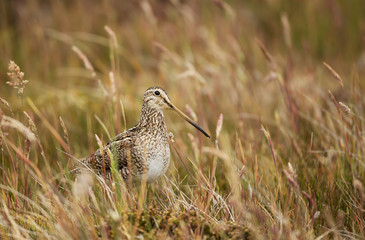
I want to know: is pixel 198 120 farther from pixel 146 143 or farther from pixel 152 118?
pixel 146 143

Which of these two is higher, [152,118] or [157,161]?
[152,118]

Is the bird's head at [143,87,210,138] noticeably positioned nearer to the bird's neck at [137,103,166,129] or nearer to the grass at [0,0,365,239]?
the bird's neck at [137,103,166,129]

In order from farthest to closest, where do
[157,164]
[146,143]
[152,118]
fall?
1. [152,118]
2. [146,143]
3. [157,164]

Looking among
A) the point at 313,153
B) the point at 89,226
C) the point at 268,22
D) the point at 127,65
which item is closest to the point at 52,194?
the point at 89,226

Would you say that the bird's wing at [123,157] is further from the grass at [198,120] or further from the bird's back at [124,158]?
the grass at [198,120]

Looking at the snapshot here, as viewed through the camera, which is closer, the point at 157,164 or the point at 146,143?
the point at 157,164

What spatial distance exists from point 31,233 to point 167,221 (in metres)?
0.78

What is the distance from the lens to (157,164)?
318 cm

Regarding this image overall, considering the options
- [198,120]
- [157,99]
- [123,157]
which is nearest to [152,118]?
[157,99]

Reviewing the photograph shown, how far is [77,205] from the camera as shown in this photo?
2666 mm

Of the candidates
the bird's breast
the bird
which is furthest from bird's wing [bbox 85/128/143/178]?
the bird's breast

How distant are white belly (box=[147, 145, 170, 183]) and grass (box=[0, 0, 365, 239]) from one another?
0.33 ft

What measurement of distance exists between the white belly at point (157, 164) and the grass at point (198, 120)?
10 centimetres

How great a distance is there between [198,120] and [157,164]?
1125mm
